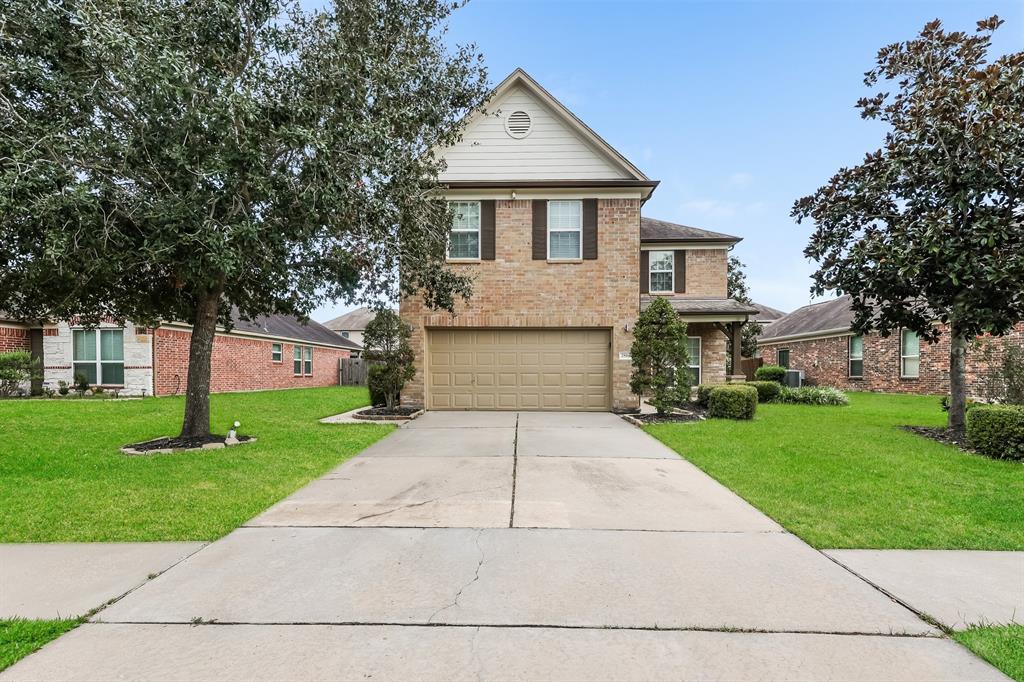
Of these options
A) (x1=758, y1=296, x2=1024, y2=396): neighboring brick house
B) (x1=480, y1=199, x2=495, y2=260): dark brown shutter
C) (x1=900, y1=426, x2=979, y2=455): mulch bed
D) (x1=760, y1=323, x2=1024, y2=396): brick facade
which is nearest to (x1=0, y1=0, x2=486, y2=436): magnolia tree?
(x1=480, y1=199, x2=495, y2=260): dark brown shutter

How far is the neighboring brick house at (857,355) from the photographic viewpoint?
17.8 m

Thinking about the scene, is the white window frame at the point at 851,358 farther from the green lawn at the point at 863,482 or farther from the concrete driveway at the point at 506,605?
the concrete driveway at the point at 506,605

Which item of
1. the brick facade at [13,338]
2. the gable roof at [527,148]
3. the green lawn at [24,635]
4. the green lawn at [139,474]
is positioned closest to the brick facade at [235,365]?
the brick facade at [13,338]

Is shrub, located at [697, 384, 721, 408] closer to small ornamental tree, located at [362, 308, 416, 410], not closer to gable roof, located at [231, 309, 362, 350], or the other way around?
small ornamental tree, located at [362, 308, 416, 410]

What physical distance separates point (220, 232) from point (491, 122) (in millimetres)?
9262

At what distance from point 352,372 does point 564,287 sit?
68.7 feet

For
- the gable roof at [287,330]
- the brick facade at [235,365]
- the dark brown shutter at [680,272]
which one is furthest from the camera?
the gable roof at [287,330]

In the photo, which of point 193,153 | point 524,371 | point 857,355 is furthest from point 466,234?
point 857,355

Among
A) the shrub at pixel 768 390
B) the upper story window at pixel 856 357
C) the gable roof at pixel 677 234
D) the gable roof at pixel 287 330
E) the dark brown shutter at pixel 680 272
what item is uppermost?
the gable roof at pixel 677 234

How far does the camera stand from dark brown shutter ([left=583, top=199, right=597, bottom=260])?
525 inches

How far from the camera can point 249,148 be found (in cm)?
649

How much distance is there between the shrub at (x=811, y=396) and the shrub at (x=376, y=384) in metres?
12.8

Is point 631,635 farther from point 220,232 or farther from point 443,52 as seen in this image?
point 443,52

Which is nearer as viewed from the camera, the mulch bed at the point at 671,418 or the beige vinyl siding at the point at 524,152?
the mulch bed at the point at 671,418
